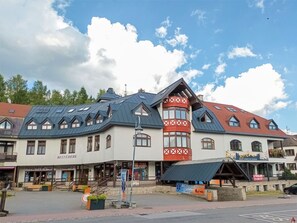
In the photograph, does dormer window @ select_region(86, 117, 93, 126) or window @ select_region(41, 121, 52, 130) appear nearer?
dormer window @ select_region(86, 117, 93, 126)

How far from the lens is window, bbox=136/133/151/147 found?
30844 millimetres

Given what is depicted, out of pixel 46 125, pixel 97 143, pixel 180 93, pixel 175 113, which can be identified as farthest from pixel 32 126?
pixel 180 93

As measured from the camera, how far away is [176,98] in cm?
3331

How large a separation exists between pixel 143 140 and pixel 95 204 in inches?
555

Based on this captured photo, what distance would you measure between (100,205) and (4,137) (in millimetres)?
23070

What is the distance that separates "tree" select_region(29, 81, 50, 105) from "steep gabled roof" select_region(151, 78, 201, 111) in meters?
28.3

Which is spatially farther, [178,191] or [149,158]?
[149,158]

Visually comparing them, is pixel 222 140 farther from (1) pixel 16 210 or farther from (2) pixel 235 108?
(1) pixel 16 210

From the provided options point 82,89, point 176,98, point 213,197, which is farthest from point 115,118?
point 82,89

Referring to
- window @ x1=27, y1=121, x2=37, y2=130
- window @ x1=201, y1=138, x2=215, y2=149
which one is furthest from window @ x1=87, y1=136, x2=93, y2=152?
window @ x1=201, y1=138, x2=215, y2=149

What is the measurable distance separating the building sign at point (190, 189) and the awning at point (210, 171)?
953mm

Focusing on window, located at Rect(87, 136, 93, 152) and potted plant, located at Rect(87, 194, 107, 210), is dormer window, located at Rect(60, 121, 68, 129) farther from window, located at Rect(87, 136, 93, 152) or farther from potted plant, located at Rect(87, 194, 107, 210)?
potted plant, located at Rect(87, 194, 107, 210)

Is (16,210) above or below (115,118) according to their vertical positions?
below

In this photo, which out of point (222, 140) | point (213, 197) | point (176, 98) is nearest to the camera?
point (213, 197)
